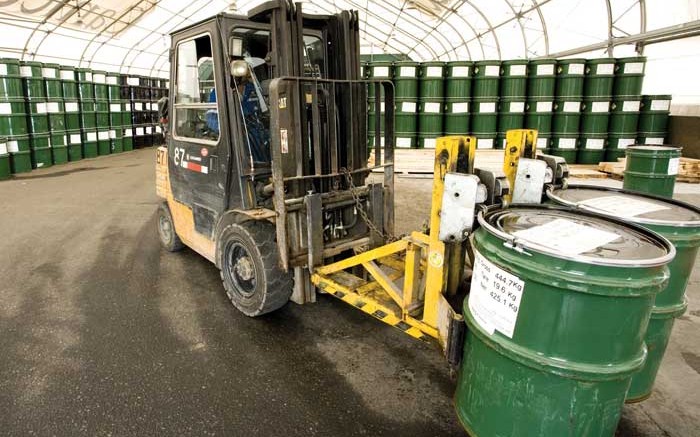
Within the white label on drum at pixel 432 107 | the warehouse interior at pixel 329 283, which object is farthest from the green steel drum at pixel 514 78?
the warehouse interior at pixel 329 283

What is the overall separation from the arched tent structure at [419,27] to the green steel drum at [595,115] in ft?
5.58

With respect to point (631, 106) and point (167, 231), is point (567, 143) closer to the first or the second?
point (631, 106)

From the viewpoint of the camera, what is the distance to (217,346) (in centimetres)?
357

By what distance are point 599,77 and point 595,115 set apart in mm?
775

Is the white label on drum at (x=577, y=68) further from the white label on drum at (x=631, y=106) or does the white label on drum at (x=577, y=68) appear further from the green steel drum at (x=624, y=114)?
the white label on drum at (x=631, y=106)

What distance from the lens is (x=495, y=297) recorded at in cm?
201

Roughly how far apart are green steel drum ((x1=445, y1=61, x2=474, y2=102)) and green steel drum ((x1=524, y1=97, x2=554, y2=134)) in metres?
1.34

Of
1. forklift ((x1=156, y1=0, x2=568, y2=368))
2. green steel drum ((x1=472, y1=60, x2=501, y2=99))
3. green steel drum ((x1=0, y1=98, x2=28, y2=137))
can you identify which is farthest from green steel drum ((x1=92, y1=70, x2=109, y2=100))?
forklift ((x1=156, y1=0, x2=568, y2=368))

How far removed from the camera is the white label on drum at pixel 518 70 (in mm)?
9453

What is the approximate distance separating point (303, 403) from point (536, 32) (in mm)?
14228

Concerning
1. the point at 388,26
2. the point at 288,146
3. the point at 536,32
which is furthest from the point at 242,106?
the point at 388,26

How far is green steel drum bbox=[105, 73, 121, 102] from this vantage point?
1595 centimetres

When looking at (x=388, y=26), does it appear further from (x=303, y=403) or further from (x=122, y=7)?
(x=303, y=403)

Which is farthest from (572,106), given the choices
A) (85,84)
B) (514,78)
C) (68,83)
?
(85,84)
